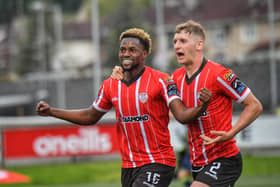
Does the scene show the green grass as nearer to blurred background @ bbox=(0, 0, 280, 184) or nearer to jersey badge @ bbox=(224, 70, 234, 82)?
blurred background @ bbox=(0, 0, 280, 184)

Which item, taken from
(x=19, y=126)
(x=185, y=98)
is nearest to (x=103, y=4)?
(x=19, y=126)

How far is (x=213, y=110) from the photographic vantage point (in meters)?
7.47

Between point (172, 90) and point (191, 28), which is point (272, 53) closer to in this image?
point (191, 28)

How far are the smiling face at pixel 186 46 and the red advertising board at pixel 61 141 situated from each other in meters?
13.9

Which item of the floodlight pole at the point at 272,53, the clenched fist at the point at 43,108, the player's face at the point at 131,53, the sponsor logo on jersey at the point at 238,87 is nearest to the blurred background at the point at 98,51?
the floodlight pole at the point at 272,53

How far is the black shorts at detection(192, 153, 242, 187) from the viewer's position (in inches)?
290

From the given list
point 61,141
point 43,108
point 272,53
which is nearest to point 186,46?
point 43,108

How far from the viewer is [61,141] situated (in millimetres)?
21609

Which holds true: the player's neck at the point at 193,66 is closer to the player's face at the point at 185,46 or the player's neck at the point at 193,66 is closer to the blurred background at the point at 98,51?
the player's face at the point at 185,46

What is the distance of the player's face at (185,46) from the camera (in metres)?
7.62

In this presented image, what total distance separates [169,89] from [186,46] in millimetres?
594

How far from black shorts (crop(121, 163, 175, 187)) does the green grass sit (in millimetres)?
10051

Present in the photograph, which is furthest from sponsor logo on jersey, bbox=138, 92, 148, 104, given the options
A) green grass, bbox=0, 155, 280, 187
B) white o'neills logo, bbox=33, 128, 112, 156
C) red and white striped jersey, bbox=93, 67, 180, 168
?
white o'neills logo, bbox=33, 128, 112, 156

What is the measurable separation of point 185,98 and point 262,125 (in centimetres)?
1468
